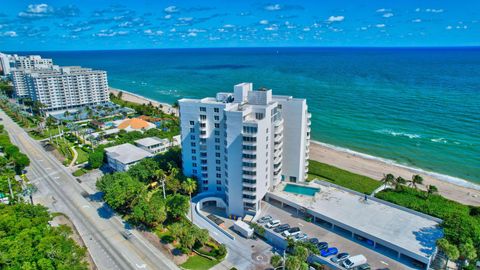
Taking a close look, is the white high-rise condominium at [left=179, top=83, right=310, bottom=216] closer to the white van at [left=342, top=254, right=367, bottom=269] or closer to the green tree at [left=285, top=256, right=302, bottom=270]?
the green tree at [left=285, top=256, right=302, bottom=270]

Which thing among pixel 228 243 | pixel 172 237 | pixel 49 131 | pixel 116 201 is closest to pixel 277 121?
pixel 228 243

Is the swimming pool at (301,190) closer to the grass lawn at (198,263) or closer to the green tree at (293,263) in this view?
the green tree at (293,263)

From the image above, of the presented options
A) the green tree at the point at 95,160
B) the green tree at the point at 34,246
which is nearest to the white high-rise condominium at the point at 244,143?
the green tree at the point at 34,246

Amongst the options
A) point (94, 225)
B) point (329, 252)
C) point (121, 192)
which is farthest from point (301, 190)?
point (94, 225)

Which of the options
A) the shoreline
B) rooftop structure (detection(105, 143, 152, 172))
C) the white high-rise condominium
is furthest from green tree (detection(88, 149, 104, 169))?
the shoreline

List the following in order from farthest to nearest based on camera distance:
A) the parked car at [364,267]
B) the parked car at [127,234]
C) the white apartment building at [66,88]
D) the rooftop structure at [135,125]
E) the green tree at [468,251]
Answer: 1. the white apartment building at [66,88]
2. the rooftop structure at [135,125]
3. the parked car at [127,234]
4. the parked car at [364,267]
5. the green tree at [468,251]
